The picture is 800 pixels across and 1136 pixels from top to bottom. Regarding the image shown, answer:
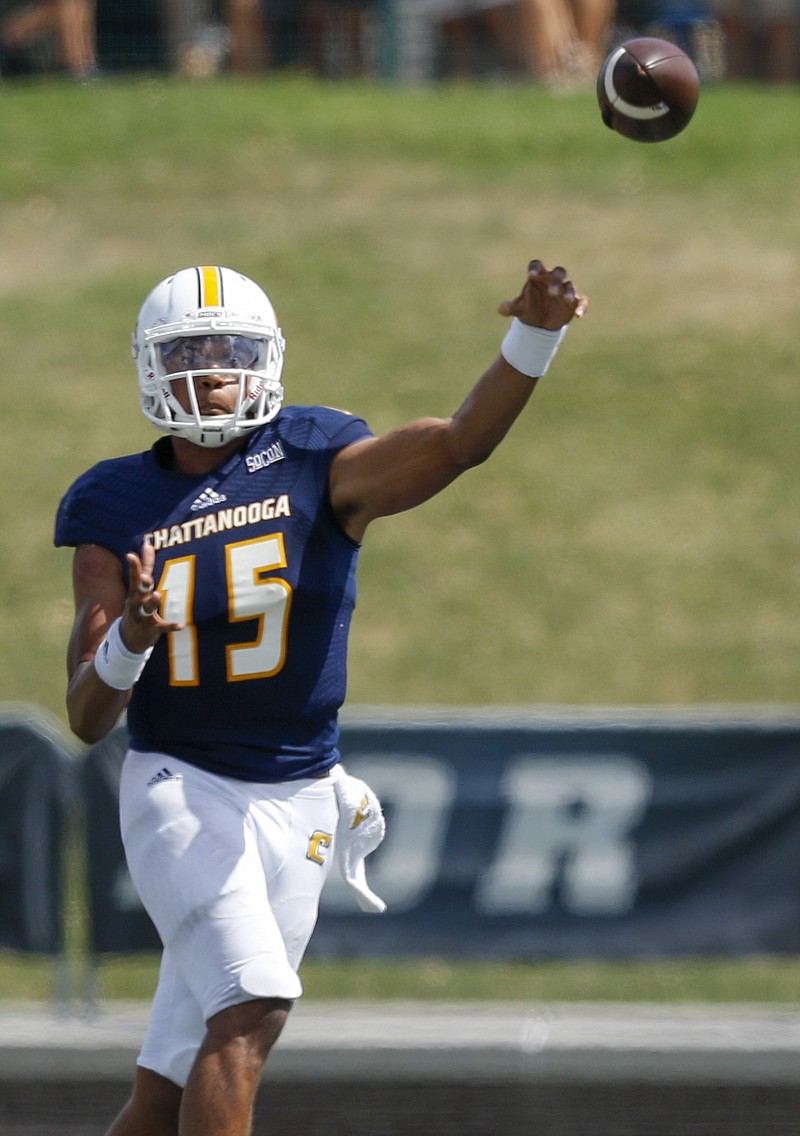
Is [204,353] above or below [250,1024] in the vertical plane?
above

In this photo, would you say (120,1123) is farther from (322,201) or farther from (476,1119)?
(322,201)

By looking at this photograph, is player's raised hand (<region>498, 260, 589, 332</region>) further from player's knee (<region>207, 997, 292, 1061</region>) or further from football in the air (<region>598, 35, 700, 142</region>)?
player's knee (<region>207, 997, 292, 1061</region>)

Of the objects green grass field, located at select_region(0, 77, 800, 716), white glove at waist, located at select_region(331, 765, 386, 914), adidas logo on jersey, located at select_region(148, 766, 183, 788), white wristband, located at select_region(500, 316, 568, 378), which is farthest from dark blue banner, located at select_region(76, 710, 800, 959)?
white wristband, located at select_region(500, 316, 568, 378)

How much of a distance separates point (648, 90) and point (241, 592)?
1484 millimetres

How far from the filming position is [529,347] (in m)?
3.94

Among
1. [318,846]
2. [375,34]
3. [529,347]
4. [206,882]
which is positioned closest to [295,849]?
[318,846]

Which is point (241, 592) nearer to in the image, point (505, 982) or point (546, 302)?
point (546, 302)

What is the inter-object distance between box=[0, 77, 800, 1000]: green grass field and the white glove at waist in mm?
3535

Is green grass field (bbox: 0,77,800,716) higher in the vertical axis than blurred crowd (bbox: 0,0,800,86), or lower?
lower

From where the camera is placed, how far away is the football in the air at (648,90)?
427 cm

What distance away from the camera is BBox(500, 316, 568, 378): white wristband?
394 cm

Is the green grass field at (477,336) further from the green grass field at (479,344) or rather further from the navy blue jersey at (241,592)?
the navy blue jersey at (241,592)

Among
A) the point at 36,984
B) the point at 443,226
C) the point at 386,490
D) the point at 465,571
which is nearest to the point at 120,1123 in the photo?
the point at 386,490

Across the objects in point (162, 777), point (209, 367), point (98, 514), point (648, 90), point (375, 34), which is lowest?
point (375, 34)
